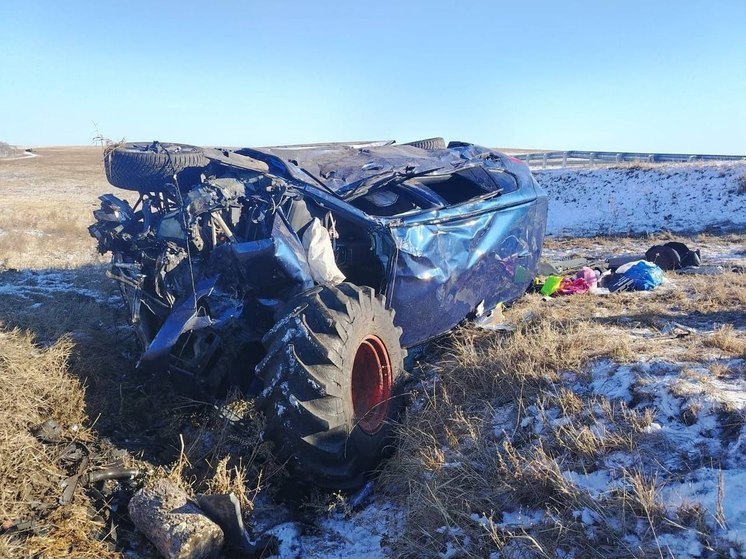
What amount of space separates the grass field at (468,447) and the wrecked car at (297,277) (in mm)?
304

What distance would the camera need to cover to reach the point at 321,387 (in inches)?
125

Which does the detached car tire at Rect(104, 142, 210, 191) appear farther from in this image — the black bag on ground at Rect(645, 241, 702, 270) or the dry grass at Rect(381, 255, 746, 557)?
the black bag on ground at Rect(645, 241, 702, 270)

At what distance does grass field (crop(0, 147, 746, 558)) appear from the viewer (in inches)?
101

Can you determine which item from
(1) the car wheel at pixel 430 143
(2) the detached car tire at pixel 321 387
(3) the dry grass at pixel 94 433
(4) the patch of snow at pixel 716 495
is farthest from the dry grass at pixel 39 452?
(1) the car wheel at pixel 430 143

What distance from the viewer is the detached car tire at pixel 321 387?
3.18m

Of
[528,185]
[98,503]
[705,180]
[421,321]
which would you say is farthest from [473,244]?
[705,180]

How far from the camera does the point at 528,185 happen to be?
20.0ft

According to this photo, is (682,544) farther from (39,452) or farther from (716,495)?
(39,452)

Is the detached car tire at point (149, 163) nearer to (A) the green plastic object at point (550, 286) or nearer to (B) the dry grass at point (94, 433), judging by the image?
(B) the dry grass at point (94, 433)

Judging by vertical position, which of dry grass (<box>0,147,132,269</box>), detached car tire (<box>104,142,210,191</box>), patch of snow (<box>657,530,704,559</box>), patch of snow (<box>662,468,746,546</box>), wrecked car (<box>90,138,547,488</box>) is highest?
detached car tire (<box>104,142,210,191</box>)

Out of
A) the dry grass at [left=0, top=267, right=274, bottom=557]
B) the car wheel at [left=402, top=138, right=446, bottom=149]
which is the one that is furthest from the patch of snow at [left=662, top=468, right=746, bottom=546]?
the car wheel at [left=402, top=138, right=446, bottom=149]

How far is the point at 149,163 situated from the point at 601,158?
21.7 metres

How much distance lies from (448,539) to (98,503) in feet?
6.10

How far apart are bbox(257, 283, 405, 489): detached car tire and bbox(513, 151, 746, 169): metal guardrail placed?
18.3m
